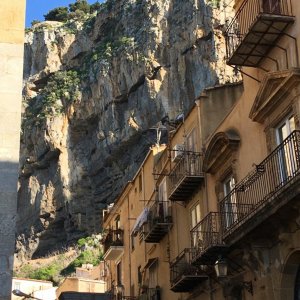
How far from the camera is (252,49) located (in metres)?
17.0

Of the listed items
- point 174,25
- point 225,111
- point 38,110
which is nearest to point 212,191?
point 225,111

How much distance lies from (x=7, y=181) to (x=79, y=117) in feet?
227

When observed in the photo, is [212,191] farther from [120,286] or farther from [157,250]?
[120,286]

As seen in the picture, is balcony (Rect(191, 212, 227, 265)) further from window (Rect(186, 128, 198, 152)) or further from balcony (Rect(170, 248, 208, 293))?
window (Rect(186, 128, 198, 152))

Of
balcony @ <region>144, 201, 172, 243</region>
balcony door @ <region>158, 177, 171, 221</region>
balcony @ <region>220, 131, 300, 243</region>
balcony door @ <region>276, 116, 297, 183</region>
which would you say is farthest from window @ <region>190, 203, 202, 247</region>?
balcony door @ <region>276, 116, 297, 183</region>

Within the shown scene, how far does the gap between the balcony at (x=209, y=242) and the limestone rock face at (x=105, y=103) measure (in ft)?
152

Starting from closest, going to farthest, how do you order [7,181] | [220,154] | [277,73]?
1. [7,181]
2. [277,73]
3. [220,154]

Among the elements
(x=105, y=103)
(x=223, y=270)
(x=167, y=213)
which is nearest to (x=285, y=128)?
(x=223, y=270)

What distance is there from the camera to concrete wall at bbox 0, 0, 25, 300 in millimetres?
14312

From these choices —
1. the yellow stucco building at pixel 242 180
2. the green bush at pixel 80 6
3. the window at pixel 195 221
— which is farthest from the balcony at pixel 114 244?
the green bush at pixel 80 6

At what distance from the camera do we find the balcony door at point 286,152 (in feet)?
48.5

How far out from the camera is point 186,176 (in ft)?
71.0

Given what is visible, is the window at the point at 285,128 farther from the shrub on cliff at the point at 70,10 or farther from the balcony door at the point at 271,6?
the shrub on cliff at the point at 70,10

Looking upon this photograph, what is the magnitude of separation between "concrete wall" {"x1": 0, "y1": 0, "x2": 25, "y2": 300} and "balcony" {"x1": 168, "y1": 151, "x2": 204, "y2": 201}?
25.2 ft
